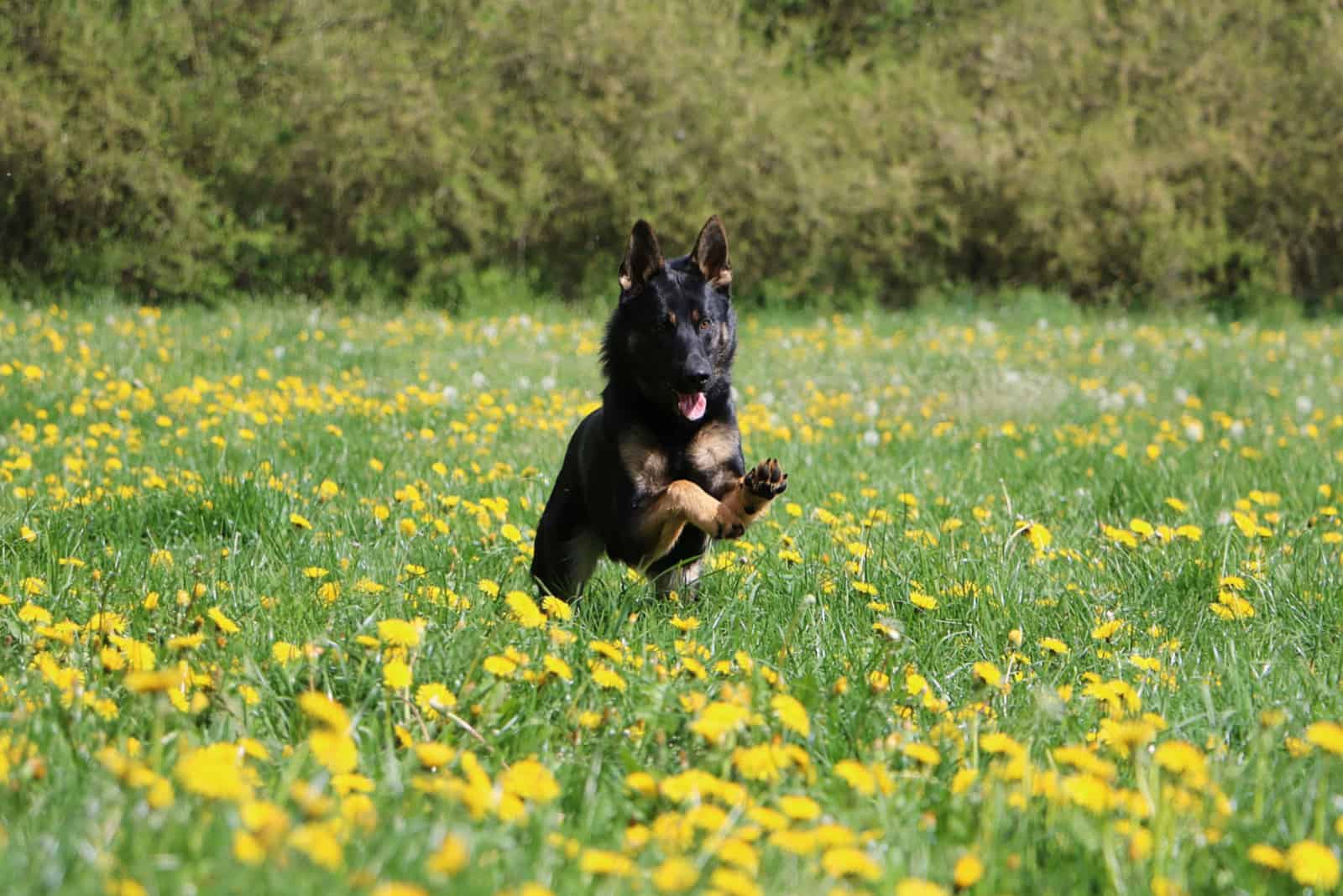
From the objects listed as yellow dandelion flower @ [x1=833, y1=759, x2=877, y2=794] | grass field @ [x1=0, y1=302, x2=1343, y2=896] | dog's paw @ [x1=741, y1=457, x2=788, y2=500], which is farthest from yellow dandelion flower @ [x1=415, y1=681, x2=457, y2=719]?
dog's paw @ [x1=741, y1=457, x2=788, y2=500]

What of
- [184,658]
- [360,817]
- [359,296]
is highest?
[360,817]

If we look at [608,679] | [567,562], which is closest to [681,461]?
[567,562]

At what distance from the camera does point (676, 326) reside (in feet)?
12.8

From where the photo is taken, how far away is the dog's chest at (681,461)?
371cm

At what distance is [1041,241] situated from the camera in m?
14.9

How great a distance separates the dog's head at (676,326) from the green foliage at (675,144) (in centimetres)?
869

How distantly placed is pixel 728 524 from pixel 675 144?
1062 cm

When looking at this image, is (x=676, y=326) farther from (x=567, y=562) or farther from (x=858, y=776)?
(x=858, y=776)

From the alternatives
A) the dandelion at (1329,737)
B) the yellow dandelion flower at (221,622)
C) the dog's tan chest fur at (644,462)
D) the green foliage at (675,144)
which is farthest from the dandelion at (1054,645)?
the green foliage at (675,144)

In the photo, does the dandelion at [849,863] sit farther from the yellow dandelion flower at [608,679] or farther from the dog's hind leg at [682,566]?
the dog's hind leg at [682,566]

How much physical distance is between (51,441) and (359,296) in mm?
7232

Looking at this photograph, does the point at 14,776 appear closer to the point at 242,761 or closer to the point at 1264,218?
the point at 242,761

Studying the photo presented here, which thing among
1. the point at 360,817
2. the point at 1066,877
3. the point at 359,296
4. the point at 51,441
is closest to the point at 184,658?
the point at 360,817

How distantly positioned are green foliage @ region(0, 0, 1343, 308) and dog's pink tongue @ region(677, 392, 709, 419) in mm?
9062
